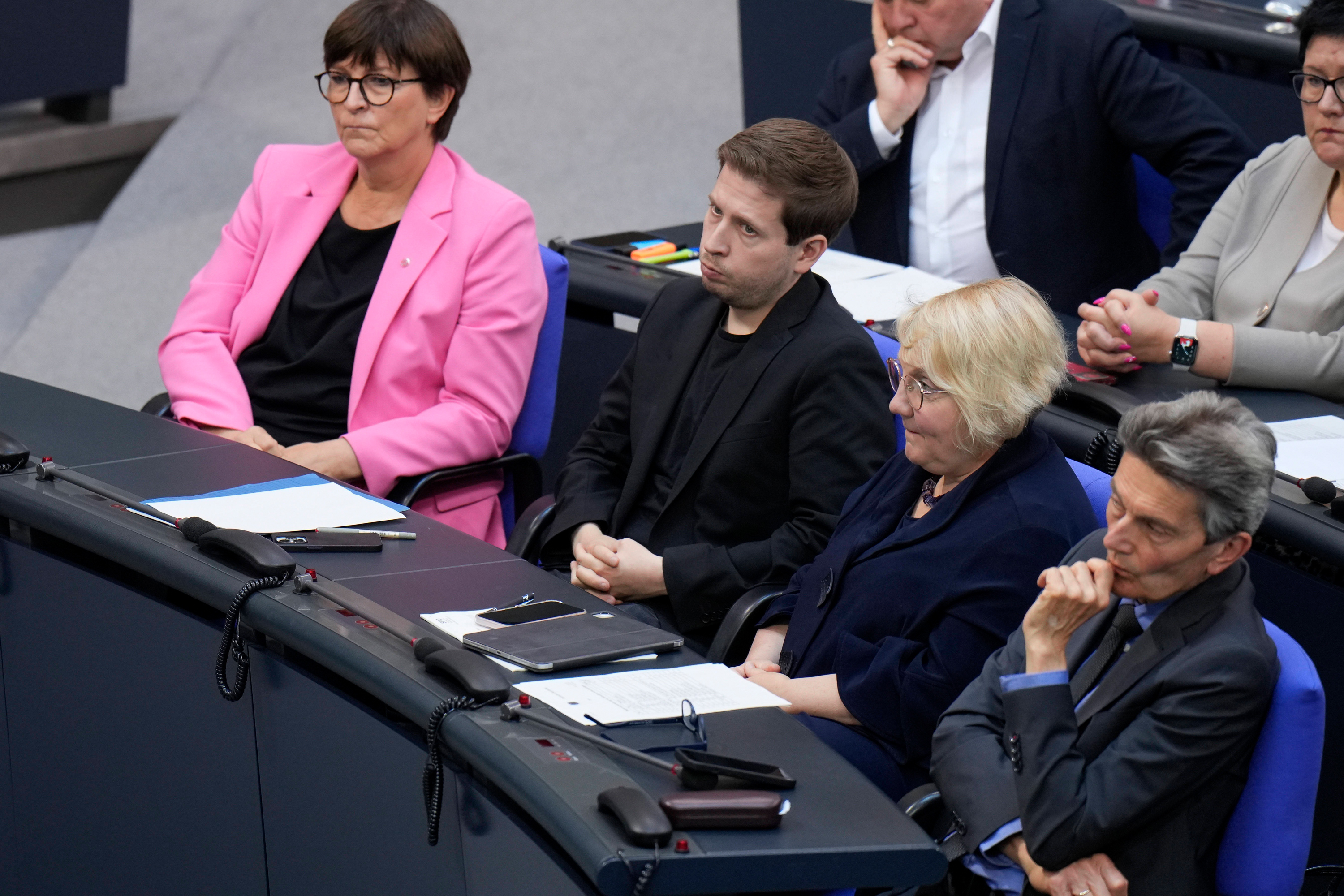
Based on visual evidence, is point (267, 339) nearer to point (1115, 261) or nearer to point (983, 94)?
point (983, 94)

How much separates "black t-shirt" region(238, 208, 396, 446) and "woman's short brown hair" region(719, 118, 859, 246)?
2.73 feet

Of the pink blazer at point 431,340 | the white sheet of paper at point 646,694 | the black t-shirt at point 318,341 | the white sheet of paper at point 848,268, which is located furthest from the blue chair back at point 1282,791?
the black t-shirt at point 318,341

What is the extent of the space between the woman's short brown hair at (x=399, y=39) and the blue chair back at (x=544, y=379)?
1.29 ft

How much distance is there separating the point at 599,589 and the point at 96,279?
3465mm

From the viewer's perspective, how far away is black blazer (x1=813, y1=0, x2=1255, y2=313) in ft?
10.4

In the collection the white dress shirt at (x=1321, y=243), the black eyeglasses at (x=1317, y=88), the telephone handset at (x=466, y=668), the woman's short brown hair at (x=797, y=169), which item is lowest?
the telephone handset at (x=466, y=668)

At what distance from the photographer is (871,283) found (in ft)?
10.6

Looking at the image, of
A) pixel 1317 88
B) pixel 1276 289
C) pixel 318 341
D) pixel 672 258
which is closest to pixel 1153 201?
pixel 1276 289

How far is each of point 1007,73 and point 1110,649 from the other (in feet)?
6.18

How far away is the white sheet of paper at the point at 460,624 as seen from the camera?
5.96ft

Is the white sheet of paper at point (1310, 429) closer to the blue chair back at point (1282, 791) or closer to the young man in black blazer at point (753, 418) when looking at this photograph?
the young man in black blazer at point (753, 418)

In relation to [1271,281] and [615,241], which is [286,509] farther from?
[1271,281]

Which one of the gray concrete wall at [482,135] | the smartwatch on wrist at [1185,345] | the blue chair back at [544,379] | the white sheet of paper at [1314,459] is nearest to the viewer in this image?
the white sheet of paper at [1314,459]

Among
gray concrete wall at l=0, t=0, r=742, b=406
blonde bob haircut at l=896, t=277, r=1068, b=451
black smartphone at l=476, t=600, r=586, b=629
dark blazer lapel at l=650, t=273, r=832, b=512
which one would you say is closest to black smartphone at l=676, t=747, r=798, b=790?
black smartphone at l=476, t=600, r=586, b=629
